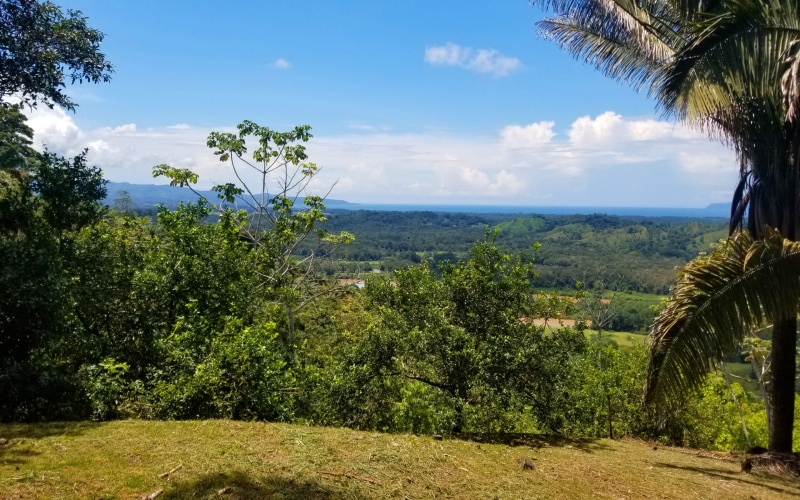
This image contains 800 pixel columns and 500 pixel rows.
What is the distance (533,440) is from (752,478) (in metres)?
3.14

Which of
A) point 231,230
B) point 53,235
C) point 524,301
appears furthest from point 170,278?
point 524,301

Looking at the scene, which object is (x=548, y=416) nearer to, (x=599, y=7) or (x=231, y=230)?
(x=599, y=7)

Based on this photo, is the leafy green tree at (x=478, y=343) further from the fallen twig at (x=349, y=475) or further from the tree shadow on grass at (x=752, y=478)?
the fallen twig at (x=349, y=475)

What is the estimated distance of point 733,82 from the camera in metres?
6.31

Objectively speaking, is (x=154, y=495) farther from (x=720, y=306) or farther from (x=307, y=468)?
(x=720, y=306)

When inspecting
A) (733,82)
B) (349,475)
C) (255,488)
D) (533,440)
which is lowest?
(533,440)

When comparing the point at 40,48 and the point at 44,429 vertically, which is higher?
the point at 40,48

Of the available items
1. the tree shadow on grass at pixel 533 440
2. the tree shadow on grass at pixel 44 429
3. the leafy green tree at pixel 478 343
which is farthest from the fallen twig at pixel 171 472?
the tree shadow on grass at pixel 533 440

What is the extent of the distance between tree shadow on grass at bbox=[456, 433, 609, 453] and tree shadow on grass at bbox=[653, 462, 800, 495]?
125cm

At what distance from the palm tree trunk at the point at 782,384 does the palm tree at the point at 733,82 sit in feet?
0.05

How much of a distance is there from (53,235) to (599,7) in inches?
445

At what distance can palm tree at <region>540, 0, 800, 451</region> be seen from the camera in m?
6.18

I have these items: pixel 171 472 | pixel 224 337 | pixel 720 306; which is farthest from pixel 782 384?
pixel 224 337

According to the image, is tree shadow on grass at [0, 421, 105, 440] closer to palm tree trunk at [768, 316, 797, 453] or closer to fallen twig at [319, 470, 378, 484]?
fallen twig at [319, 470, 378, 484]
